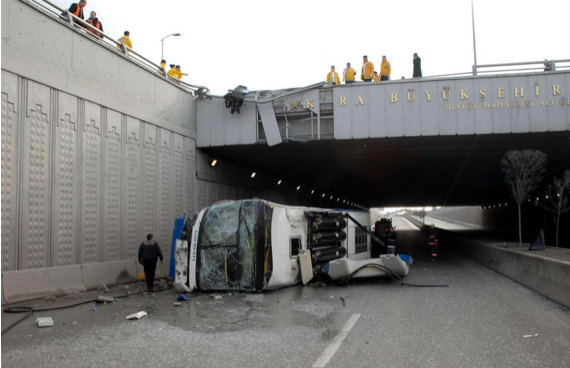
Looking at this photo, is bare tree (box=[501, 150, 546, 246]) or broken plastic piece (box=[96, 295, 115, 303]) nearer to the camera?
broken plastic piece (box=[96, 295, 115, 303])

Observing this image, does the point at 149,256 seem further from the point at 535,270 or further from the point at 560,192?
the point at 560,192

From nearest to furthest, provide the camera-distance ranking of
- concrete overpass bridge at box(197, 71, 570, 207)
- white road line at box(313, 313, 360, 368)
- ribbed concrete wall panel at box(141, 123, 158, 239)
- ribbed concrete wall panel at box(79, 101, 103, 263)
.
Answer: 1. white road line at box(313, 313, 360, 368)
2. ribbed concrete wall panel at box(79, 101, 103, 263)
3. ribbed concrete wall panel at box(141, 123, 158, 239)
4. concrete overpass bridge at box(197, 71, 570, 207)

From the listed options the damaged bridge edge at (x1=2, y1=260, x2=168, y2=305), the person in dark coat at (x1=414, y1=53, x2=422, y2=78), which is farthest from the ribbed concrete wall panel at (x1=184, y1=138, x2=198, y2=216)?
the person in dark coat at (x1=414, y1=53, x2=422, y2=78)

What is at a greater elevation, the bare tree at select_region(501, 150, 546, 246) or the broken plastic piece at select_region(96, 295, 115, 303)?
the bare tree at select_region(501, 150, 546, 246)

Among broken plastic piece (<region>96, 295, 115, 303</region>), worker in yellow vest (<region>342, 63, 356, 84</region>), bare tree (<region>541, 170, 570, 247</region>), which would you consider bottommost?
broken plastic piece (<region>96, 295, 115, 303</region>)

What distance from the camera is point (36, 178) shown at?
36.6 feet

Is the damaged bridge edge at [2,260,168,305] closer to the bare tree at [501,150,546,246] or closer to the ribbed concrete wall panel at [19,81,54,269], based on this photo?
the ribbed concrete wall panel at [19,81,54,269]

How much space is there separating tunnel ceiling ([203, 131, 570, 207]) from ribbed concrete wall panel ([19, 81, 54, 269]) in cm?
876

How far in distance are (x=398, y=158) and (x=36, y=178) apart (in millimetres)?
18260

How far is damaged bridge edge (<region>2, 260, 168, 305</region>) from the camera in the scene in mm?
A: 10312

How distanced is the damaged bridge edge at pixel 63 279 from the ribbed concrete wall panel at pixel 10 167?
390 mm

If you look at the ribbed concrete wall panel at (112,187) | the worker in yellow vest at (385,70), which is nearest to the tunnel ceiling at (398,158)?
the worker in yellow vest at (385,70)

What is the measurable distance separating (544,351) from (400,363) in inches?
91.1

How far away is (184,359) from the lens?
250 inches
